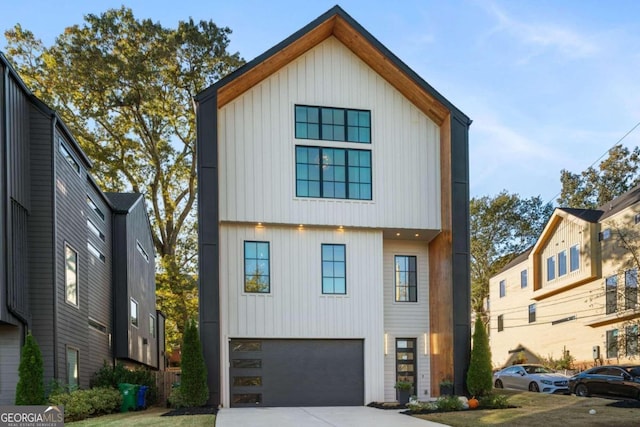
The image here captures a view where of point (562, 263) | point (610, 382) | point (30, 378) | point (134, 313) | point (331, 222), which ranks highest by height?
point (331, 222)

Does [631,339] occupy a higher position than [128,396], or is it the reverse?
[631,339]

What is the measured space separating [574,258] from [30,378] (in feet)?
83.0

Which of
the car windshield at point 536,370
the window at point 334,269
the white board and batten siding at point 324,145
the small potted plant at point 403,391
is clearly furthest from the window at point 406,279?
the car windshield at point 536,370

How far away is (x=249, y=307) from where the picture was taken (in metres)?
16.0

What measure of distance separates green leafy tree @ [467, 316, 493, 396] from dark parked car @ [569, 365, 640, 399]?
4.99m

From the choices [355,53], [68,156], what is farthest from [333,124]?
[68,156]

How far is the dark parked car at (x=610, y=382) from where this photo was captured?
58.4 feet

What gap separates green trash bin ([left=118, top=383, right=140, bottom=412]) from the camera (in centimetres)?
1712

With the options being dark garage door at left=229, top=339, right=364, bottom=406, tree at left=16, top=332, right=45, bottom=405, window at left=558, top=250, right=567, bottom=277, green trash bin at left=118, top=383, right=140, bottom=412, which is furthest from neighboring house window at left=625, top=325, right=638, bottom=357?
tree at left=16, top=332, right=45, bottom=405

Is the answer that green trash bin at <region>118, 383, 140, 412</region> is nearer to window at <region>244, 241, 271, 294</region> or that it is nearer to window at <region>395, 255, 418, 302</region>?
window at <region>244, 241, 271, 294</region>

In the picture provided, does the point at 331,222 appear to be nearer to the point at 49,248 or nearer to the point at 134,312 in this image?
the point at 49,248

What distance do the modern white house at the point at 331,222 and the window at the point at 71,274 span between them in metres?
3.83

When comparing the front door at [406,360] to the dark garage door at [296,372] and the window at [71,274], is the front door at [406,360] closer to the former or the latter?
the dark garage door at [296,372]

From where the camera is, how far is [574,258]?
98.2ft
